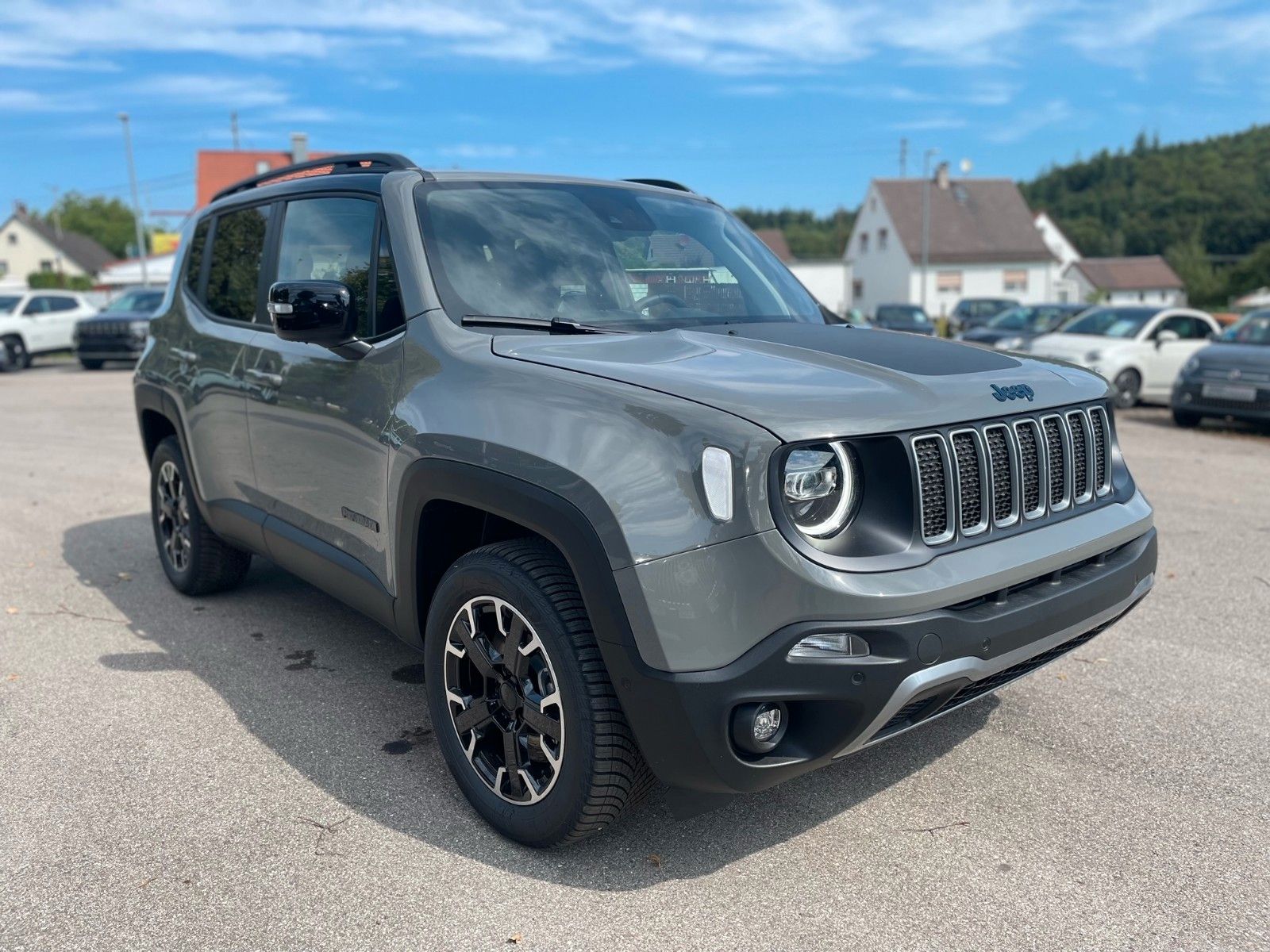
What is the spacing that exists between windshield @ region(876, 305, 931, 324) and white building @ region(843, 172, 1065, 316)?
79.2 ft

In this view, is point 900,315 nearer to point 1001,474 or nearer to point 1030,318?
point 1030,318

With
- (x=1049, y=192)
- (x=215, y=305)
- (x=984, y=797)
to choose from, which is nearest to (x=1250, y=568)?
(x=984, y=797)

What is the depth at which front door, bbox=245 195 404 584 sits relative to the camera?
346 centimetres

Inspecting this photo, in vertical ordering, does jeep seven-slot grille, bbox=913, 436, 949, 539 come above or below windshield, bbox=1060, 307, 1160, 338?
above

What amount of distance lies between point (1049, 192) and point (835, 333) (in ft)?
434

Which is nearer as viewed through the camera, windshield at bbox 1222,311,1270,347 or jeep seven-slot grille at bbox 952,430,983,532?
jeep seven-slot grille at bbox 952,430,983,532

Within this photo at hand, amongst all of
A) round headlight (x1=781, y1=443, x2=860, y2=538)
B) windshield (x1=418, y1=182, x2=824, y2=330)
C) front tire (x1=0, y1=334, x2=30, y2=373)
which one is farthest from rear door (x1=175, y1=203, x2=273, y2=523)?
front tire (x1=0, y1=334, x2=30, y2=373)

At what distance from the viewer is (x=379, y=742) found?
3725mm

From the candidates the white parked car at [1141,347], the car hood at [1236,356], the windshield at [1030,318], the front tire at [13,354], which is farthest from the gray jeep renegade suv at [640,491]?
the front tire at [13,354]

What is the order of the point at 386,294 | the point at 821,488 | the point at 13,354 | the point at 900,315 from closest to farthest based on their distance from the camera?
1. the point at 821,488
2. the point at 386,294
3. the point at 13,354
4. the point at 900,315

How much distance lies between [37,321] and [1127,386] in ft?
72.5

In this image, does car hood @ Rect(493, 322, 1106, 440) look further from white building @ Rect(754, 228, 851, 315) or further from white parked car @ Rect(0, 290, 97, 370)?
white building @ Rect(754, 228, 851, 315)

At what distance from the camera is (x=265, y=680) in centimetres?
430

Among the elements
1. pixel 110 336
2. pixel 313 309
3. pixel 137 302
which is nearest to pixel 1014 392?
pixel 313 309
